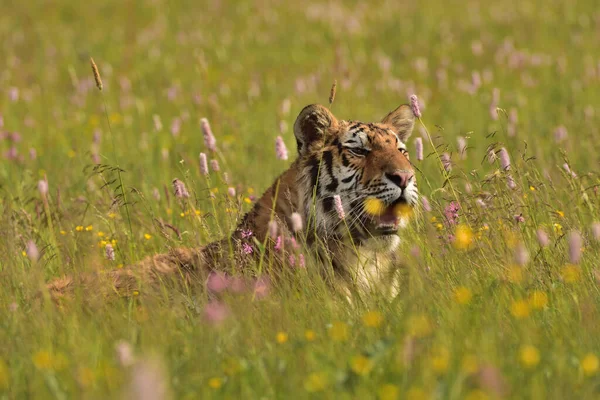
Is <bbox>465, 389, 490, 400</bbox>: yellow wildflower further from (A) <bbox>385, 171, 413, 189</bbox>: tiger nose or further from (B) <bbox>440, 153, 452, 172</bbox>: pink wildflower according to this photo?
(B) <bbox>440, 153, 452, 172</bbox>: pink wildflower

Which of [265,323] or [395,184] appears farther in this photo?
[395,184]

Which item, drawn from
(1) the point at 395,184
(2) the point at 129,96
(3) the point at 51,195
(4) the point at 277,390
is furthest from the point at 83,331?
(2) the point at 129,96

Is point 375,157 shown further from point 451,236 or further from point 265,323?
point 265,323

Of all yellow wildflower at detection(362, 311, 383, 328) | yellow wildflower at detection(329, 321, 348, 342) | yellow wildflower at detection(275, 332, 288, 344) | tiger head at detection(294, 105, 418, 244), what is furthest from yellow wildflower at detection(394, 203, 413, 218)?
yellow wildflower at detection(275, 332, 288, 344)

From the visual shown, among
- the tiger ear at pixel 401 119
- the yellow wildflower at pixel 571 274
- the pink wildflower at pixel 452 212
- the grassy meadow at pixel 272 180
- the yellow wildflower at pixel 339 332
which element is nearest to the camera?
the grassy meadow at pixel 272 180

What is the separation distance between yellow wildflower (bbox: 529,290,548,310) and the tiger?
0.97m

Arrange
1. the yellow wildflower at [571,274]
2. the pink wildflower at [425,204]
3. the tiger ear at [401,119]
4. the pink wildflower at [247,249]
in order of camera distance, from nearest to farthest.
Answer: the yellow wildflower at [571,274] < the pink wildflower at [247,249] < the pink wildflower at [425,204] < the tiger ear at [401,119]

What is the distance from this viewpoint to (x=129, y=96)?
11.5 metres

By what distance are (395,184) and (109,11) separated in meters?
14.5

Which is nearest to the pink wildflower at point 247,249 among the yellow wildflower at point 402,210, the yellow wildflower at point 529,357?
the yellow wildflower at point 402,210

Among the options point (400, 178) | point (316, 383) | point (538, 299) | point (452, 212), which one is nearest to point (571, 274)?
point (538, 299)

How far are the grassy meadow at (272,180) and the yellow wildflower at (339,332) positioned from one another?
0.03m

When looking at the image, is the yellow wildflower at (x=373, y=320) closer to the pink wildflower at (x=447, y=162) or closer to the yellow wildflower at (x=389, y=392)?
the yellow wildflower at (x=389, y=392)

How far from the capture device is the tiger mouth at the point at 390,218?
5.06 metres
